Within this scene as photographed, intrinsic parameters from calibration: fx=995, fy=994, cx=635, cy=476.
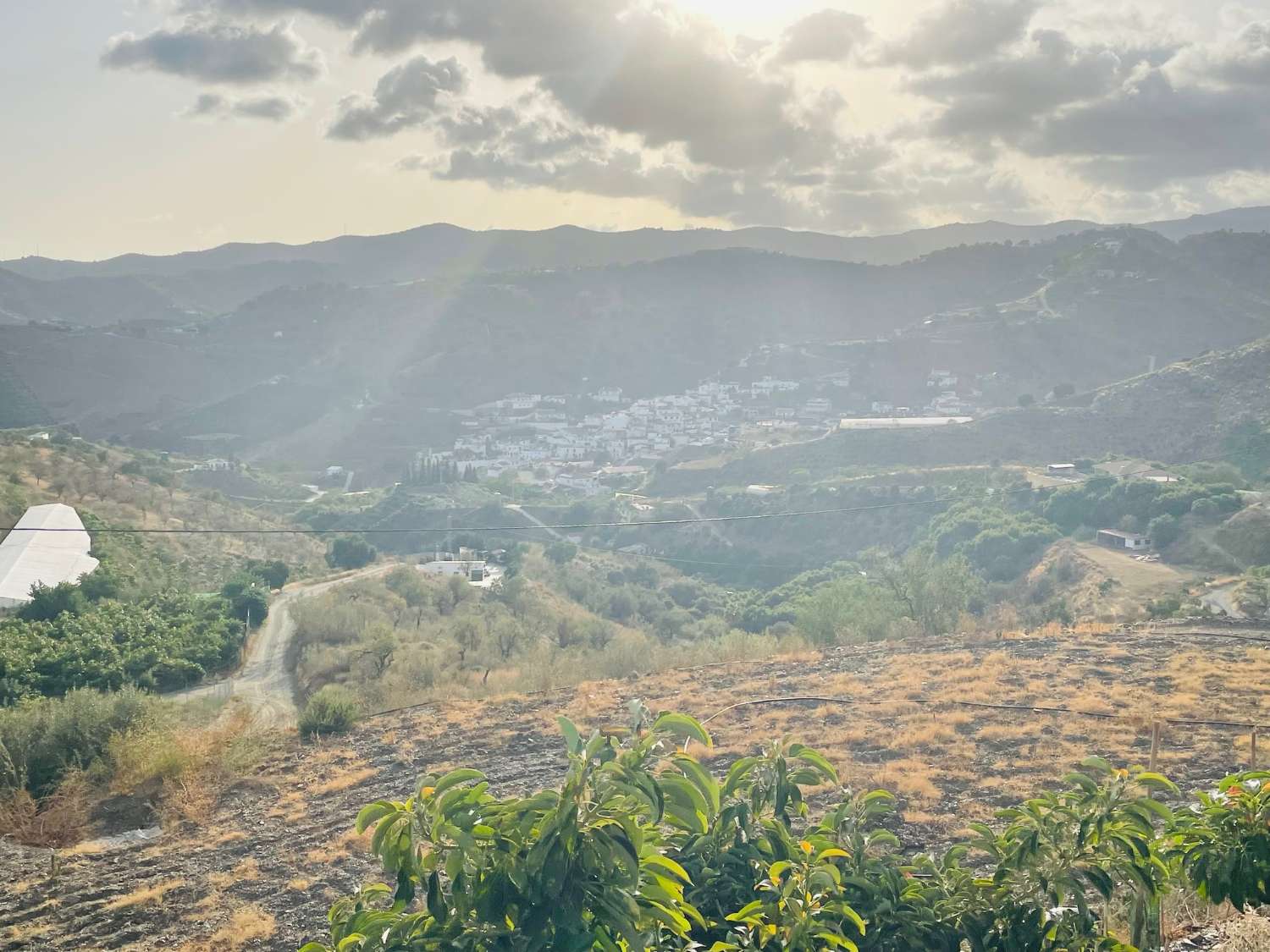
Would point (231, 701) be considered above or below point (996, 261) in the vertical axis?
below

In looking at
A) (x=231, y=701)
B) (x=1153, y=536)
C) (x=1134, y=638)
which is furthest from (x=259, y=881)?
(x=1153, y=536)

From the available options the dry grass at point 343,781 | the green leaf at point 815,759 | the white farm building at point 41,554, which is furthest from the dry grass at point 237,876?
the white farm building at point 41,554

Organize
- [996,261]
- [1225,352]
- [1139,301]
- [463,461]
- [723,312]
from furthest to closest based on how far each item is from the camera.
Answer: [723,312] < [996,261] < [1139,301] < [463,461] < [1225,352]

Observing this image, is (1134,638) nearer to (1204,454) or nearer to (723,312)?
(1204,454)

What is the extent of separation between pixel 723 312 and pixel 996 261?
97.8ft

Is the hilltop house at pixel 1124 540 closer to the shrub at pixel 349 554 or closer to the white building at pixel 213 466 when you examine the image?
the shrub at pixel 349 554

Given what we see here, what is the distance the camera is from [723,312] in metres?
114

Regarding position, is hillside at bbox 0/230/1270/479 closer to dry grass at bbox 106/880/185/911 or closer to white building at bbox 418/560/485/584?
white building at bbox 418/560/485/584

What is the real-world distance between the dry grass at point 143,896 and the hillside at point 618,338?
45907mm

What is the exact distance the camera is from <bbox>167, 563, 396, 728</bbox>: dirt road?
54.0 feet

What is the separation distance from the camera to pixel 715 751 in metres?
10.0

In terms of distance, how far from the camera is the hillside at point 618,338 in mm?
75312

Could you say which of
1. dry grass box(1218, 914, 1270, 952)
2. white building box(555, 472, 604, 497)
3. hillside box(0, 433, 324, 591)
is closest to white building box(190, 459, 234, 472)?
hillside box(0, 433, 324, 591)

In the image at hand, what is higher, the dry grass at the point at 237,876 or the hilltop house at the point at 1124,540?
the dry grass at the point at 237,876
